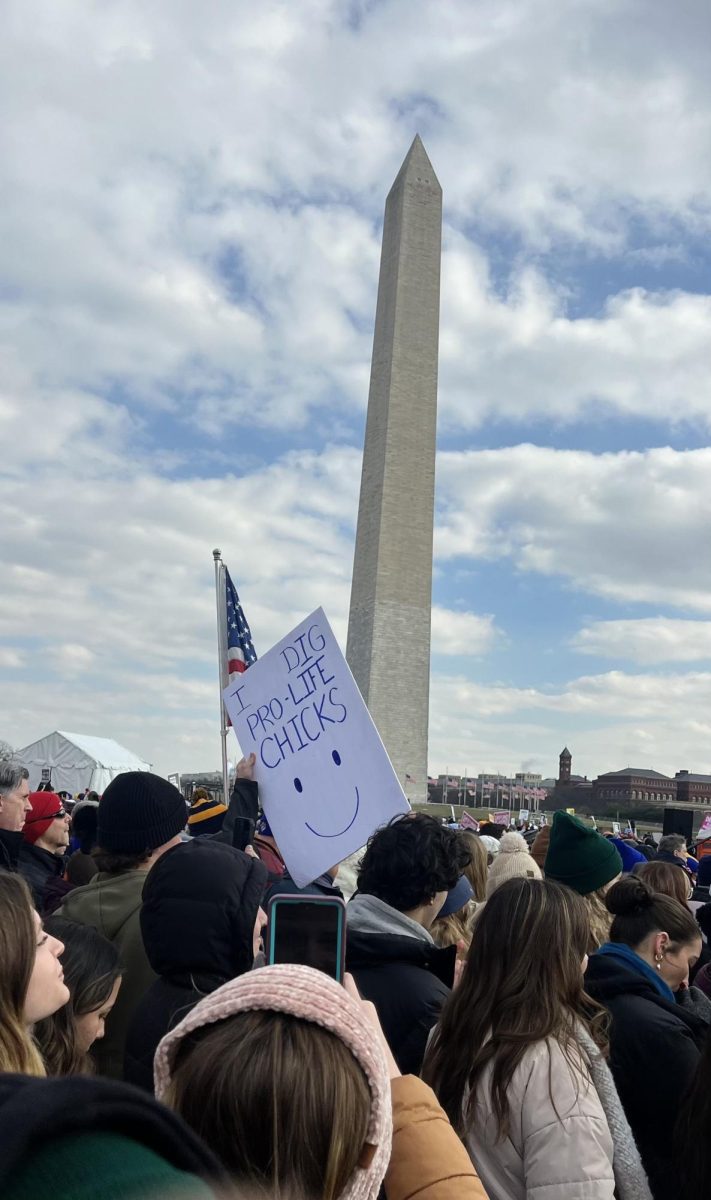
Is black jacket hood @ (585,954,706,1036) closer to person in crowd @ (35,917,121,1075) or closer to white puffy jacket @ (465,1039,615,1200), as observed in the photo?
white puffy jacket @ (465,1039,615,1200)

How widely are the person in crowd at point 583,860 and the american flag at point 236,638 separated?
305cm

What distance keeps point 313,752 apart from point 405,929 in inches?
40.6

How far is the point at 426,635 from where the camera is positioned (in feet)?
86.6

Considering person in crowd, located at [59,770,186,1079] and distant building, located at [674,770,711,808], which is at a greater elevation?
distant building, located at [674,770,711,808]

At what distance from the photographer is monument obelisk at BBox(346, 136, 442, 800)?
25672 mm

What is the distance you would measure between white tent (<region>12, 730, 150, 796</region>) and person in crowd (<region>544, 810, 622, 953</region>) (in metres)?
18.8

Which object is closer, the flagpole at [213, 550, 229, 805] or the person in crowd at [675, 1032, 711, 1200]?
the person in crowd at [675, 1032, 711, 1200]

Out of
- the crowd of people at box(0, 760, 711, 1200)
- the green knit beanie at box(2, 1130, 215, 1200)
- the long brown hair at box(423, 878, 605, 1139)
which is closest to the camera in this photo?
the green knit beanie at box(2, 1130, 215, 1200)

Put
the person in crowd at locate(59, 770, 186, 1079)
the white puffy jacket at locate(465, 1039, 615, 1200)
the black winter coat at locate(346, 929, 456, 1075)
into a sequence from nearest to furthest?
the white puffy jacket at locate(465, 1039, 615, 1200)
the black winter coat at locate(346, 929, 456, 1075)
the person in crowd at locate(59, 770, 186, 1079)

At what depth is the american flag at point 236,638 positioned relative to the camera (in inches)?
250

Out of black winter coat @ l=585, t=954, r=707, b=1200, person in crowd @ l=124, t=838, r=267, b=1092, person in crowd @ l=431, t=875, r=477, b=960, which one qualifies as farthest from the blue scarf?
person in crowd @ l=124, t=838, r=267, b=1092

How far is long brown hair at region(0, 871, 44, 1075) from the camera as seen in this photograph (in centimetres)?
180

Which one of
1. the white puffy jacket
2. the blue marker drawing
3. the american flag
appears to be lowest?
the white puffy jacket

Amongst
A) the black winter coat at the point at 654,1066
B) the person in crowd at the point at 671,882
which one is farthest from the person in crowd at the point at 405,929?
the person in crowd at the point at 671,882
